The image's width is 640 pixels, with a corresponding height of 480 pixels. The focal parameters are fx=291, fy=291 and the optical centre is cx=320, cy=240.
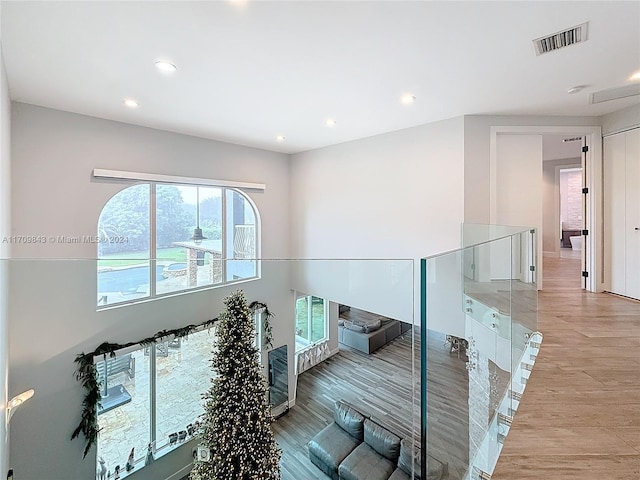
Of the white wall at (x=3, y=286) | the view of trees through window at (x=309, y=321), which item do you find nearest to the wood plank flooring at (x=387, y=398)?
the view of trees through window at (x=309, y=321)

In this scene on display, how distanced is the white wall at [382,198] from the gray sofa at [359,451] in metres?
2.18

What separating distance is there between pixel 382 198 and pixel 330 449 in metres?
4.28

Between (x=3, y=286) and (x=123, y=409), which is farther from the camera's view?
(x=123, y=409)

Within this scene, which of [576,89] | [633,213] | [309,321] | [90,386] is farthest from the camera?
[309,321]

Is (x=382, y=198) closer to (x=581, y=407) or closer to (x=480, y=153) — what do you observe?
(x=480, y=153)

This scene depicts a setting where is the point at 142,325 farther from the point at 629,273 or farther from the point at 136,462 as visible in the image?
the point at 629,273

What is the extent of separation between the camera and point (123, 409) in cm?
404

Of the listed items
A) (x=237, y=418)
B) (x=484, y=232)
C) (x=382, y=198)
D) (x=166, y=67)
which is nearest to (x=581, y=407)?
(x=484, y=232)

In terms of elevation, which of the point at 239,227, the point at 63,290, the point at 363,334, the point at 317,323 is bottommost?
the point at 363,334

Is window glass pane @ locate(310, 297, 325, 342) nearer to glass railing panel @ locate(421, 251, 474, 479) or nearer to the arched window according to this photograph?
the arched window

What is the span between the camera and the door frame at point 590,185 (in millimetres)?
3990

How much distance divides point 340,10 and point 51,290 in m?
4.11

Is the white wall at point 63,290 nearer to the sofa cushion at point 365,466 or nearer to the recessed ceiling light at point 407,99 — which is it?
the sofa cushion at point 365,466

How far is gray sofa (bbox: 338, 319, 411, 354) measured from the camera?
744 centimetres
